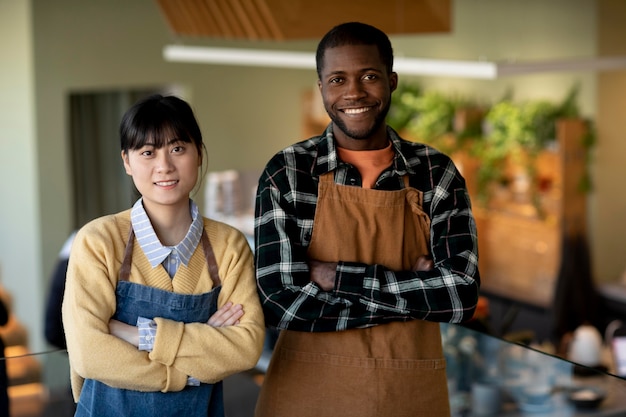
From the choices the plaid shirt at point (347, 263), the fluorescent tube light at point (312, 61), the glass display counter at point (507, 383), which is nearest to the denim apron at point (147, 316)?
the plaid shirt at point (347, 263)

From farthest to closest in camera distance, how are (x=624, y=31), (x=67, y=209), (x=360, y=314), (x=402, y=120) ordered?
1. (x=402, y=120)
2. (x=67, y=209)
3. (x=624, y=31)
4. (x=360, y=314)

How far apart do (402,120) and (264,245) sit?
7365 millimetres

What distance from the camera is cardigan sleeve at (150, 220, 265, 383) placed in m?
1.61

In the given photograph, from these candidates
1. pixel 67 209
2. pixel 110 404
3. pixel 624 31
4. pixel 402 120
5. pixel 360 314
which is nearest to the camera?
pixel 110 404

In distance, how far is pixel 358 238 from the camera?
1835mm

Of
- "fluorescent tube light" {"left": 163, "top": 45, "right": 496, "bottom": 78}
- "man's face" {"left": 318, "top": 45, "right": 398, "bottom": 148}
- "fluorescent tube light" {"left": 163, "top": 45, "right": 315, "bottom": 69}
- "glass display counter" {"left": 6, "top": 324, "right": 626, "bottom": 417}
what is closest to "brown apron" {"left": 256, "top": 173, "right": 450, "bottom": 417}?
"man's face" {"left": 318, "top": 45, "right": 398, "bottom": 148}

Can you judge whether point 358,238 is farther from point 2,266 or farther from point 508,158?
point 2,266

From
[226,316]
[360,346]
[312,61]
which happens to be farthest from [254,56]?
[226,316]

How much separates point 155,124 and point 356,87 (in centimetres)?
37

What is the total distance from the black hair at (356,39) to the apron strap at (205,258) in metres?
0.38

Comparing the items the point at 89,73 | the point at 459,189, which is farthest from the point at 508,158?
the point at 459,189

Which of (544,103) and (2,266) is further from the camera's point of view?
(2,266)

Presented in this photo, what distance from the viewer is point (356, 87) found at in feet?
5.69

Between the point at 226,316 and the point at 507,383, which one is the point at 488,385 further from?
the point at 226,316
